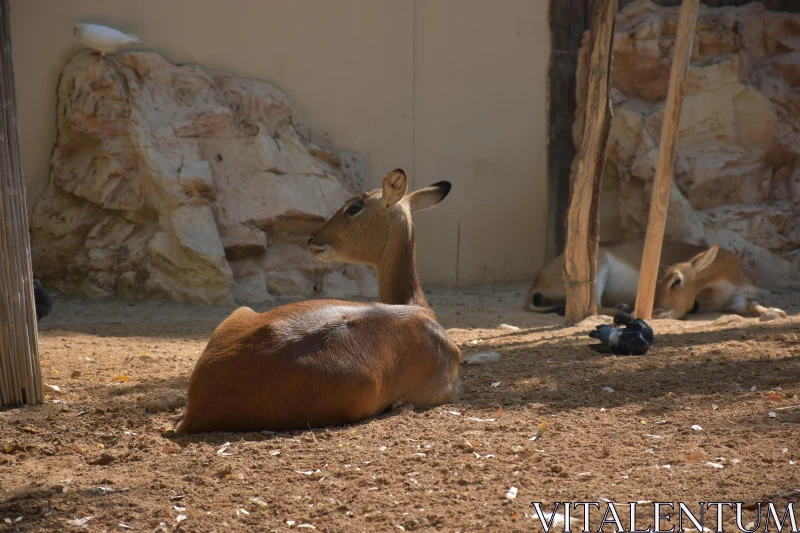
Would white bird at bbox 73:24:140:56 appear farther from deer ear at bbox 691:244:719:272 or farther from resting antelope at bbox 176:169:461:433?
deer ear at bbox 691:244:719:272

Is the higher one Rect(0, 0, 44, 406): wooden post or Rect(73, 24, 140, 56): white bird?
Rect(73, 24, 140, 56): white bird

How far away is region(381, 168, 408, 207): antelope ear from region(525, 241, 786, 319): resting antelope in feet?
12.9

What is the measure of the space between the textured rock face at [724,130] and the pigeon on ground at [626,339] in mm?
5247

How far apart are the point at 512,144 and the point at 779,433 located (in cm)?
750

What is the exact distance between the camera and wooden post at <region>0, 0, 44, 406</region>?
14.4ft

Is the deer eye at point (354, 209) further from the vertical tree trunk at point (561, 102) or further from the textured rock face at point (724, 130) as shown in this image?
the textured rock face at point (724, 130)

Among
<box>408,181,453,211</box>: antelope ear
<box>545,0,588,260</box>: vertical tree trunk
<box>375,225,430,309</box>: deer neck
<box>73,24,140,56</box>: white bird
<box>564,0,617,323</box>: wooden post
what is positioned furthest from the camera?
<box>545,0,588,260</box>: vertical tree trunk

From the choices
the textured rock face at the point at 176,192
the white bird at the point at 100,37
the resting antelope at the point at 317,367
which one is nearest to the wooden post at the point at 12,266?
the resting antelope at the point at 317,367

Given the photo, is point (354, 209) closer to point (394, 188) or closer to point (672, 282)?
point (394, 188)

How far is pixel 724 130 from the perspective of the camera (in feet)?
36.2

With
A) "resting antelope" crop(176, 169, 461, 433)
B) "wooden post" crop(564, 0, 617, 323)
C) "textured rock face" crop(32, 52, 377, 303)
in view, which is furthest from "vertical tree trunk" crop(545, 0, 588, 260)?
"resting antelope" crop(176, 169, 461, 433)

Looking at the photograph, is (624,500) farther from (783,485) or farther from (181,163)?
(181,163)

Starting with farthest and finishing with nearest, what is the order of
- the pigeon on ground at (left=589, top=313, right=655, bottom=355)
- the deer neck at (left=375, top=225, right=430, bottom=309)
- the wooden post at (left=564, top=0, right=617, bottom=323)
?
1. the wooden post at (left=564, top=0, right=617, bottom=323)
2. the pigeon on ground at (left=589, top=313, right=655, bottom=355)
3. the deer neck at (left=375, top=225, right=430, bottom=309)

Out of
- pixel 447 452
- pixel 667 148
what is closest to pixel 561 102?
pixel 667 148
